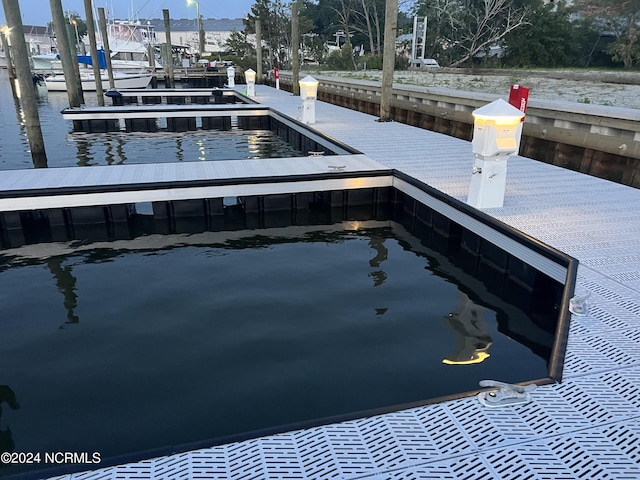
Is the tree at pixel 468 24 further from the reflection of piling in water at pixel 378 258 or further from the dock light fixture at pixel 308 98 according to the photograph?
the reflection of piling in water at pixel 378 258

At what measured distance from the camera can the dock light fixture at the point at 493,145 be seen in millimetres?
5949

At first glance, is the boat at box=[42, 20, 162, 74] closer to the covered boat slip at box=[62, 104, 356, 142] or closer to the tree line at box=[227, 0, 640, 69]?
the tree line at box=[227, 0, 640, 69]

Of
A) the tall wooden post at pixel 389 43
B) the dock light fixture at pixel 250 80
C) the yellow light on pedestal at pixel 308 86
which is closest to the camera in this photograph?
the yellow light on pedestal at pixel 308 86

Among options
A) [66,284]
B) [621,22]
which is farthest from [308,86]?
[621,22]

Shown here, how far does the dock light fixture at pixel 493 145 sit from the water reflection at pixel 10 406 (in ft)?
18.2

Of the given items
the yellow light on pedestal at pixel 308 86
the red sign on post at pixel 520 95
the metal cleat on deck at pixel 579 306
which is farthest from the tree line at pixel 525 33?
the metal cleat on deck at pixel 579 306

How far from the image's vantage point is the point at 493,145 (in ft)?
20.0

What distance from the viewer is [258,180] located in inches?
330

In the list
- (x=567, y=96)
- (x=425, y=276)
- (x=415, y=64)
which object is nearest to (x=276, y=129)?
(x=567, y=96)

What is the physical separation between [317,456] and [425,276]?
401 cm

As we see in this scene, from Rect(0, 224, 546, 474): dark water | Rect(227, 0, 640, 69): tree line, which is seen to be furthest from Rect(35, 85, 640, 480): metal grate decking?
Rect(227, 0, 640, 69): tree line

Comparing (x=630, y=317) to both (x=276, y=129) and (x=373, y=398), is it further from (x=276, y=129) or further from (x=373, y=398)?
(x=276, y=129)

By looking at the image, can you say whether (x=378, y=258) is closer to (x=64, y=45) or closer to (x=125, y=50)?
(x=64, y=45)

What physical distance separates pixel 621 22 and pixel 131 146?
33.8 m
